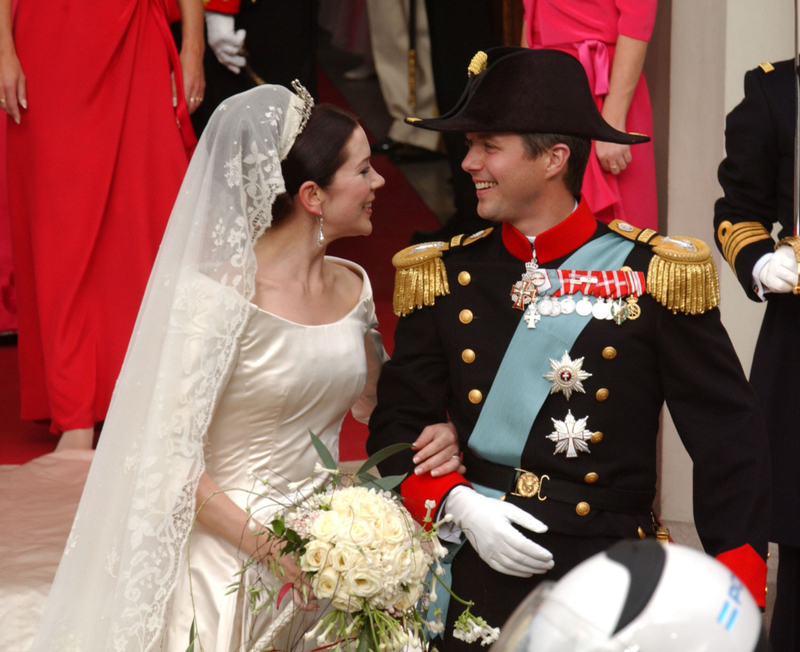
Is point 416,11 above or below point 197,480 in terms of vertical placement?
above

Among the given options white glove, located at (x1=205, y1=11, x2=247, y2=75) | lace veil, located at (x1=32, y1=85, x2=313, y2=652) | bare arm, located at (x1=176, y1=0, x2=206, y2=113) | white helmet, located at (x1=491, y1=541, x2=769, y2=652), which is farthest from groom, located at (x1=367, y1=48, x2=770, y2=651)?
white glove, located at (x1=205, y1=11, x2=247, y2=75)

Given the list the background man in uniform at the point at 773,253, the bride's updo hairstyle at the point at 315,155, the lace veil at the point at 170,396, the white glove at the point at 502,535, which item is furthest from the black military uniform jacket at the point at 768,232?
the lace veil at the point at 170,396

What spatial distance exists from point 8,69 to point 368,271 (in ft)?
6.92

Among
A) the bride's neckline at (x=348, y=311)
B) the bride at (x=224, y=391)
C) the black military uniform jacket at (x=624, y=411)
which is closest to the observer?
the black military uniform jacket at (x=624, y=411)

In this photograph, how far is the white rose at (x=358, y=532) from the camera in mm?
1419

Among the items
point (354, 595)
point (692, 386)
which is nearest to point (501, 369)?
point (692, 386)

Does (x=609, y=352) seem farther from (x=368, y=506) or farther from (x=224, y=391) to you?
(x=224, y=391)

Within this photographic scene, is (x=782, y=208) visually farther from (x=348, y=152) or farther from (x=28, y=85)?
(x=28, y=85)

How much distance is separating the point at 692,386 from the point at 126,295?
209cm

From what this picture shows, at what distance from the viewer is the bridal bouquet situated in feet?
4.65

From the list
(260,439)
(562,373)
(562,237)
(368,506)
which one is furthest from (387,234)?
(368,506)

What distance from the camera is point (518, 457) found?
1739 mm

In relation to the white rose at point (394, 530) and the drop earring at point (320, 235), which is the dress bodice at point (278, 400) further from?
the white rose at point (394, 530)

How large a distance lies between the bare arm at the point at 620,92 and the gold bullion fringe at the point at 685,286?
1.31 meters
